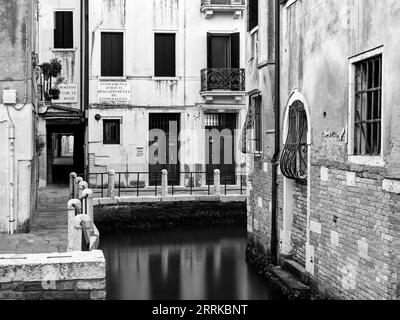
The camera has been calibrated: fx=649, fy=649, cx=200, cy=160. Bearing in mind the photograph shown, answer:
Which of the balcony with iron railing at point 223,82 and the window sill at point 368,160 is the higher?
the balcony with iron railing at point 223,82

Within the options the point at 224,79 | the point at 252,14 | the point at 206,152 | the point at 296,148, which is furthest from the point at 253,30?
the point at 206,152

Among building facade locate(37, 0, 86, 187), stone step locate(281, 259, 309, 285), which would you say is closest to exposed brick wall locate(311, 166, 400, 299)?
stone step locate(281, 259, 309, 285)

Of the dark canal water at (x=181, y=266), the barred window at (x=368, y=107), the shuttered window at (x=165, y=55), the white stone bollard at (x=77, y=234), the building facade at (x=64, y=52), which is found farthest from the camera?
the building facade at (x=64, y=52)

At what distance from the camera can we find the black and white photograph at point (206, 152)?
711 centimetres

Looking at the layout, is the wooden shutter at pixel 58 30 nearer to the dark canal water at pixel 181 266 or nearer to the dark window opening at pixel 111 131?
the dark window opening at pixel 111 131

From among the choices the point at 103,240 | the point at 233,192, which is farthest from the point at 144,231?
the point at 233,192

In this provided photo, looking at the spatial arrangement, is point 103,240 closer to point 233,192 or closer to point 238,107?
point 233,192

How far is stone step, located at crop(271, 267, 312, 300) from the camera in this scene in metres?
9.46

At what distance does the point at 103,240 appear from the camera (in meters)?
16.9

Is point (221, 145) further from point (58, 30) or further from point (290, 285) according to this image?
point (290, 285)

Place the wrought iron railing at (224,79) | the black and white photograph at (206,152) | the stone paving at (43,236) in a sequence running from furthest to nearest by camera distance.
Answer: the wrought iron railing at (224,79) → the stone paving at (43,236) → the black and white photograph at (206,152)

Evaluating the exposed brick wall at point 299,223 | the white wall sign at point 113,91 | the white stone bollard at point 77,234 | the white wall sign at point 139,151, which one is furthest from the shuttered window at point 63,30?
the white stone bollard at point 77,234

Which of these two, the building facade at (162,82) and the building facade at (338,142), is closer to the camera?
the building facade at (338,142)

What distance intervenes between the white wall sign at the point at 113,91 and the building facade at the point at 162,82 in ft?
0.11
